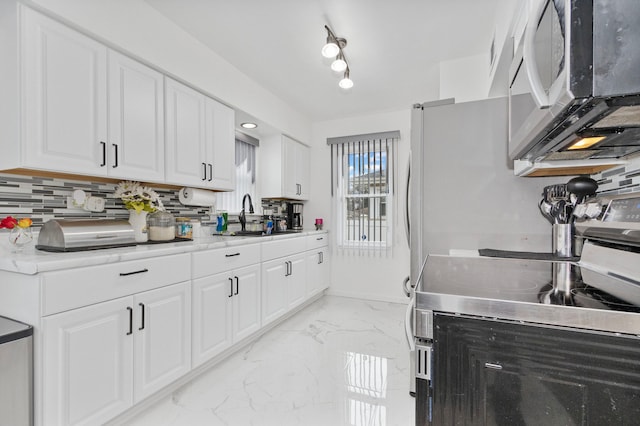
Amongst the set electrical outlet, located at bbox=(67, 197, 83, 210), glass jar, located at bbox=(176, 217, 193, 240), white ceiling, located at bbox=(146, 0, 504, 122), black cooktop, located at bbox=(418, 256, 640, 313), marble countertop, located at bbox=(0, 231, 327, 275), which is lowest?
black cooktop, located at bbox=(418, 256, 640, 313)

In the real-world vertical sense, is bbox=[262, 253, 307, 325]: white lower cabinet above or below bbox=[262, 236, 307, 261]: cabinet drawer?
below

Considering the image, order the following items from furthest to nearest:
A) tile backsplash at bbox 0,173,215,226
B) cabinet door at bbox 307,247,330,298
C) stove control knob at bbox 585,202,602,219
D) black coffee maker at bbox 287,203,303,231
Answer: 1. black coffee maker at bbox 287,203,303,231
2. cabinet door at bbox 307,247,330,298
3. tile backsplash at bbox 0,173,215,226
4. stove control knob at bbox 585,202,602,219

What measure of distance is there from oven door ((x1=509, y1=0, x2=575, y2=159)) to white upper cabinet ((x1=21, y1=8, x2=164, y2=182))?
2084mm

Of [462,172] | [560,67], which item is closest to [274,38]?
[462,172]

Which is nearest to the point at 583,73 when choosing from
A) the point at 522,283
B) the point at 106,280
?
the point at 522,283

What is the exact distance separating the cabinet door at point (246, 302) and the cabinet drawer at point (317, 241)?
1.08 m

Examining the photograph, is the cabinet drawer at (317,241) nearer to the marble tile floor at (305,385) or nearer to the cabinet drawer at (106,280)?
the marble tile floor at (305,385)

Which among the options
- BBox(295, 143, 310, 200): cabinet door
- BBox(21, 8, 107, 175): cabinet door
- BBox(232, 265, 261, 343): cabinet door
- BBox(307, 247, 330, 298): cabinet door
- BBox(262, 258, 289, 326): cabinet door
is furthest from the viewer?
BBox(295, 143, 310, 200): cabinet door

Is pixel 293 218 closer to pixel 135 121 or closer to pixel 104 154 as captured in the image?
pixel 135 121

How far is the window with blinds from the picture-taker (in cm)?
390

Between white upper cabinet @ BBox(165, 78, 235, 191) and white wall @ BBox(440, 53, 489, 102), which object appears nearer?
white upper cabinet @ BBox(165, 78, 235, 191)

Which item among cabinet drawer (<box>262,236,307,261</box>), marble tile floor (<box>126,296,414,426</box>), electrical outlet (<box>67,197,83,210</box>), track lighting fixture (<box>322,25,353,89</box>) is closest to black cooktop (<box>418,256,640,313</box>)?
marble tile floor (<box>126,296,414,426</box>)

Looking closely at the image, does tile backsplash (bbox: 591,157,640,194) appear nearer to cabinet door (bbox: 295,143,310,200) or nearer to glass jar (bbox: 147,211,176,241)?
glass jar (bbox: 147,211,176,241)

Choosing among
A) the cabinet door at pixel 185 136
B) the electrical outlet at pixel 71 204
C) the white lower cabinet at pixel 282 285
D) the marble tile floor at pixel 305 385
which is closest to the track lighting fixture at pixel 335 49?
the cabinet door at pixel 185 136
